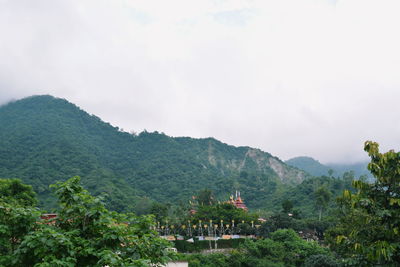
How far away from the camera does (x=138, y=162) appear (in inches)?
3780

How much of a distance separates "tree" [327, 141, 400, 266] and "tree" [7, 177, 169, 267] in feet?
14.2

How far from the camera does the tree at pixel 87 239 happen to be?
474 cm

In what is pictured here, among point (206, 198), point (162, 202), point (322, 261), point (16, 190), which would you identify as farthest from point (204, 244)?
point (162, 202)

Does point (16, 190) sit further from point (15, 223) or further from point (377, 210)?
point (377, 210)

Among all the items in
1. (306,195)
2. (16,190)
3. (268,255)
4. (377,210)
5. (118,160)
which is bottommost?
(268,255)

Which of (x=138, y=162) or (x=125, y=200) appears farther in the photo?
(x=138, y=162)

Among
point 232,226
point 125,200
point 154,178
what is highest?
point 154,178

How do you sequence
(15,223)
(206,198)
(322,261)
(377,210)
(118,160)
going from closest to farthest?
(15,223) → (377,210) → (322,261) → (206,198) → (118,160)

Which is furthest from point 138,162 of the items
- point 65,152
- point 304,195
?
point 304,195

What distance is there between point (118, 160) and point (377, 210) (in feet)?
300

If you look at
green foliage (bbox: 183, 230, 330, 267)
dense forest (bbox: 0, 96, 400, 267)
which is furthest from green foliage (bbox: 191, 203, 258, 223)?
green foliage (bbox: 183, 230, 330, 267)

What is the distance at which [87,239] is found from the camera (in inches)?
211

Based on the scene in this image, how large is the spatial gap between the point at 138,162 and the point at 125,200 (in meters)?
→ 37.2

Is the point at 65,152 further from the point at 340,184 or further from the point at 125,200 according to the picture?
the point at 340,184
